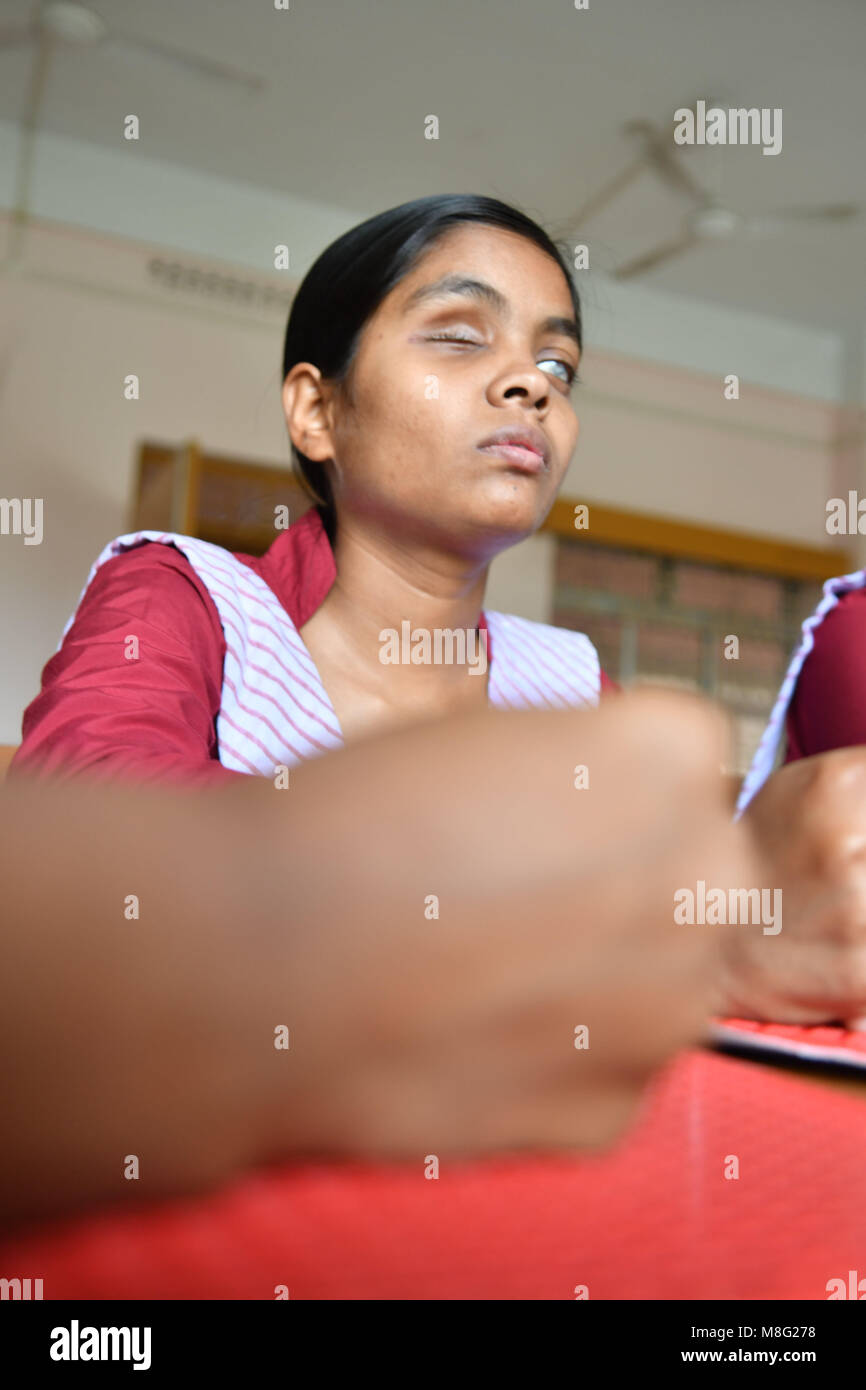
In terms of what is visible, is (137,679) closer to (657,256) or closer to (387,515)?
(387,515)

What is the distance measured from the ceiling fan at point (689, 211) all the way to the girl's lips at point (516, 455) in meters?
2.83

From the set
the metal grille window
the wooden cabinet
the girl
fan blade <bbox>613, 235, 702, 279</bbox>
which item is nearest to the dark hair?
the girl

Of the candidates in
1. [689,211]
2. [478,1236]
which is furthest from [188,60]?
[478,1236]

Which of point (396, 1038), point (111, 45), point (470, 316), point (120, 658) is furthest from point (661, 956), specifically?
point (111, 45)

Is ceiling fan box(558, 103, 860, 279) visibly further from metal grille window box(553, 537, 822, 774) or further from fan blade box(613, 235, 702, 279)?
metal grille window box(553, 537, 822, 774)

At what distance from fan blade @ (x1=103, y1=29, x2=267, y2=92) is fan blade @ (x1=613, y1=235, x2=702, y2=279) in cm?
130

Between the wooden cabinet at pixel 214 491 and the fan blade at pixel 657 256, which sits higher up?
A: the fan blade at pixel 657 256

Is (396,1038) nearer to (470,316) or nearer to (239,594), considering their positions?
(239,594)

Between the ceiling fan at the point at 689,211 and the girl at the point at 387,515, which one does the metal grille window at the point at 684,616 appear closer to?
the ceiling fan at the point at 689,211

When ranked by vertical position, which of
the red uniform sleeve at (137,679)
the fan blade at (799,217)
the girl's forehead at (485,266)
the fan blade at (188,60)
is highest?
the fan blade at (188,60)

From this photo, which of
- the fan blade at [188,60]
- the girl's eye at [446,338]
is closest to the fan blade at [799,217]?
the fan blade at [188,60]

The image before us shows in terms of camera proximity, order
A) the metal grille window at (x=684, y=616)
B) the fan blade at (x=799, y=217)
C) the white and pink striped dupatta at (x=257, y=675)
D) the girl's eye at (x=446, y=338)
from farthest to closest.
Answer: the metal grille window at (x=684, y=616) → the fan blade at (x=799, y=217) → the girl's eye at (x=446, y=338) → the white and pink striped dupatta at (x=257, y=675)

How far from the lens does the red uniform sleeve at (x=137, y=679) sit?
433 millimetres

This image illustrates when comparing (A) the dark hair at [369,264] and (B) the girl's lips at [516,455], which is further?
(A) the dark hair at [369,264]
